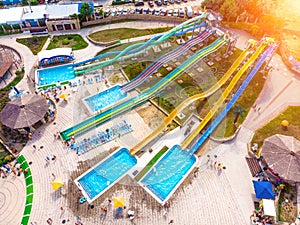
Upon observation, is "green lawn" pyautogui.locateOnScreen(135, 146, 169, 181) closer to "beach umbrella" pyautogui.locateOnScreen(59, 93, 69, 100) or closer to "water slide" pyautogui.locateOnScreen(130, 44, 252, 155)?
"water slide" pyautogui.locateOnScreen(130, 44, 252, 155)

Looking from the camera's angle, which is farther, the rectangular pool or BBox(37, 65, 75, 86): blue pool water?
BBox(37, 65, 75, 86): blue pool water

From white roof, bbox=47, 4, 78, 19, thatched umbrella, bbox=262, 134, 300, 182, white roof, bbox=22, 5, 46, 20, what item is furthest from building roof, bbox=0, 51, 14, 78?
thatched umbrella, bbox=262, 134, 300, 182

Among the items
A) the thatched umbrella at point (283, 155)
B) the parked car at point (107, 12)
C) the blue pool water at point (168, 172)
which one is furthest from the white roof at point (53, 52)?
the thatched umbrella at point (283, 155)

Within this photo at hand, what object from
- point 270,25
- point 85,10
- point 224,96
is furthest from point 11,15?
point 270,25

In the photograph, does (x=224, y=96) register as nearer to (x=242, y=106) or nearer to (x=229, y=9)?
(x=242, y=106)

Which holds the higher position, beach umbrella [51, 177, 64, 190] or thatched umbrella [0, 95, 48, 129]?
thatched umbrella [0, 95, 48, 129]

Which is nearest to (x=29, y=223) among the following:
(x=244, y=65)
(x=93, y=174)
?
(x=93, y=174)

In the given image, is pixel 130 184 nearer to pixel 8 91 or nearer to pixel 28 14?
pixel 8 91
